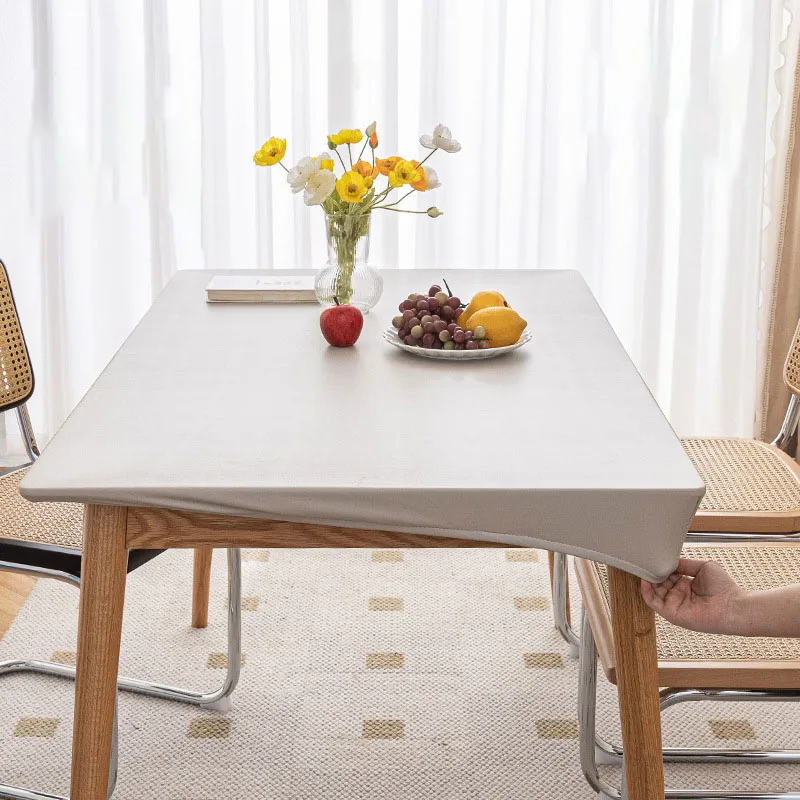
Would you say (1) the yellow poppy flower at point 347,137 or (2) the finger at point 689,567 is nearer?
(2) the finger at point 689,567

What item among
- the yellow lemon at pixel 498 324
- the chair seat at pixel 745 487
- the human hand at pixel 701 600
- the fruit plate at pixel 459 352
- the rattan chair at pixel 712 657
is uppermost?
the yellow lemon at pixel 498 324

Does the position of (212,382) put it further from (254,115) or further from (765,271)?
(765,271)

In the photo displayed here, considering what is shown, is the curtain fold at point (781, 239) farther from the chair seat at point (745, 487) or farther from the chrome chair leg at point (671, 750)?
the chrome chair leg at point (671, 750)

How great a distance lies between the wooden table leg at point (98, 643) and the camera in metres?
1.21

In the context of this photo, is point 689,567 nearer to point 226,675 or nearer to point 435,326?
point 435,326

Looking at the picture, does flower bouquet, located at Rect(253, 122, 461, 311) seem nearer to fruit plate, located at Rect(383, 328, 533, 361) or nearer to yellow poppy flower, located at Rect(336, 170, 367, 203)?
yellow poppy flower, located at Rect(336, 170, 367, 203)

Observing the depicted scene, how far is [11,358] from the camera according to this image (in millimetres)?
2037

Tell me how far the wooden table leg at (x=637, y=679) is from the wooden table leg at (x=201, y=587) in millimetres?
1129

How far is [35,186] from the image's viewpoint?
10.4 feet

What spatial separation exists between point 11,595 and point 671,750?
4.98 feet

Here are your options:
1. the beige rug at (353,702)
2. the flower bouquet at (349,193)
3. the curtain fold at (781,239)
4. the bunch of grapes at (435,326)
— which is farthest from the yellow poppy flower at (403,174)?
the curtain fold at (781,239)

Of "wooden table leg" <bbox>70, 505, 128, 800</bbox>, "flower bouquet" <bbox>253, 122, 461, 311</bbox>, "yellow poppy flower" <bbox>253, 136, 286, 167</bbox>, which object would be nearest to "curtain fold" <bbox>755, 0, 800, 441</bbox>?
"flower bouquet" <bbox>253, 122, 461, 311</bbox>

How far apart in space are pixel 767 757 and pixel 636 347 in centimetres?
172

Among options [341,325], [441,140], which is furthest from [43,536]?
[441,140]
